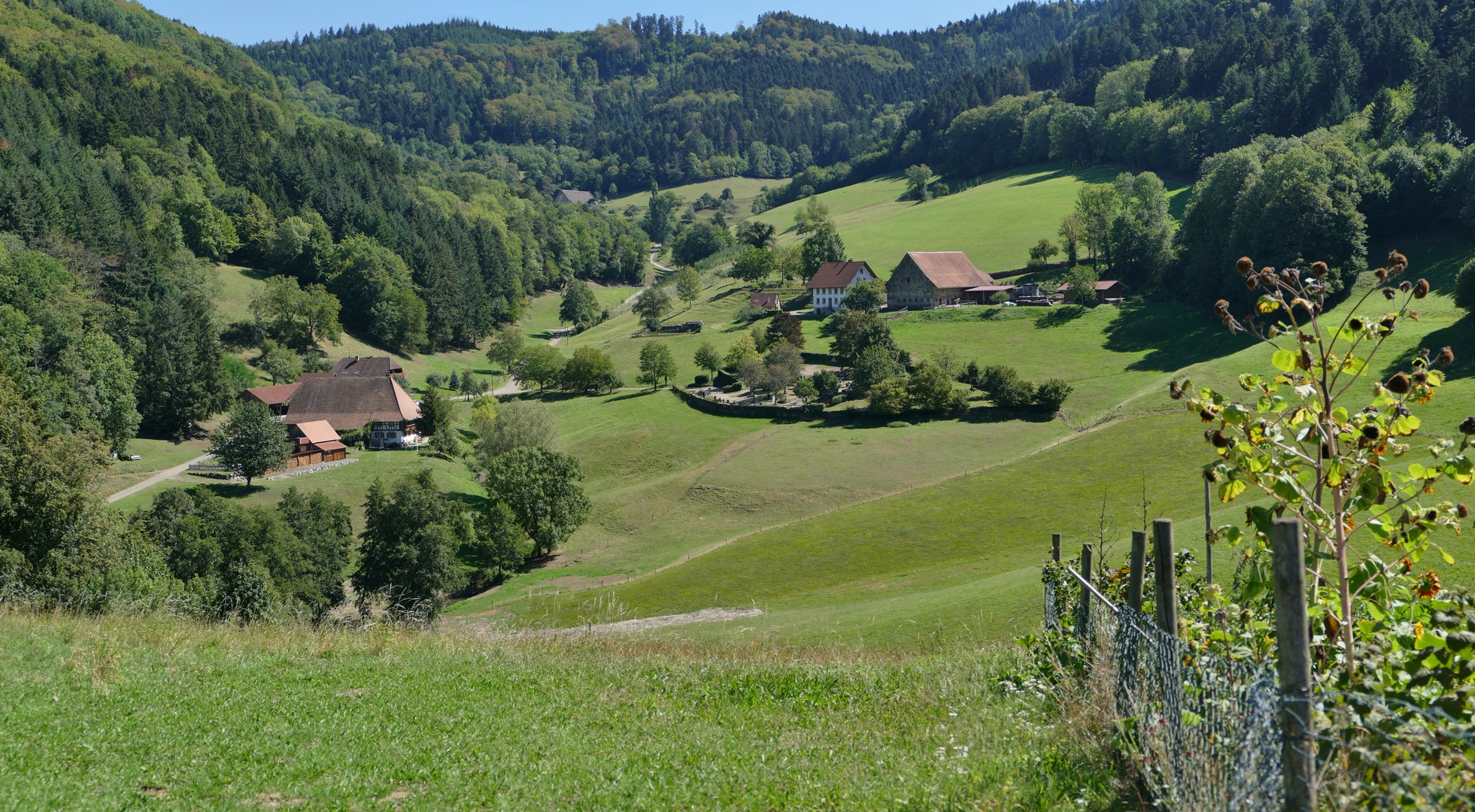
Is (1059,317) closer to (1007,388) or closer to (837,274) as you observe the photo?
(1007,388)

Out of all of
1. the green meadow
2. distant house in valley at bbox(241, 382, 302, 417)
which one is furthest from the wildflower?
distant house in valley at bbox(241, 382, 302, 417)

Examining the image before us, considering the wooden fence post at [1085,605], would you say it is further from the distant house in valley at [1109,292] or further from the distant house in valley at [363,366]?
the distant house in valley at [363,366]

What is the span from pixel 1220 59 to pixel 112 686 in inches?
6272

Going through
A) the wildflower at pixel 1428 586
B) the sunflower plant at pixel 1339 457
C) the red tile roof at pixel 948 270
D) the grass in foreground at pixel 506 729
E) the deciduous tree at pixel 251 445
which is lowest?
the deciduous tree at pixel 251 445

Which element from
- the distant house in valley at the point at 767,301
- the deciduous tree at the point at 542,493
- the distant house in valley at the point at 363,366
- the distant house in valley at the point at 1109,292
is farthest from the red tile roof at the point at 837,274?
the deciduous tree at the point at 542,493

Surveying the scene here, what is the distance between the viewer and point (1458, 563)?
18.0 meters

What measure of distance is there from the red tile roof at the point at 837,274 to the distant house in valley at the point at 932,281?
3.92 meters

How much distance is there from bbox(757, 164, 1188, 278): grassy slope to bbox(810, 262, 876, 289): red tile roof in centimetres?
668

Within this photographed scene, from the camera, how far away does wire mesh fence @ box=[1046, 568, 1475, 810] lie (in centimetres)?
420

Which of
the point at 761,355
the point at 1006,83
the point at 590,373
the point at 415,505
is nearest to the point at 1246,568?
the point at 415,505

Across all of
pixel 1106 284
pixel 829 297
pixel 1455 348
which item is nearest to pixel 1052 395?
pixel 1455 348

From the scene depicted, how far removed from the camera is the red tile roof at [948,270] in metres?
89.9

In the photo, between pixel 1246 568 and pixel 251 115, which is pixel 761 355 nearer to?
pixel 1246 568

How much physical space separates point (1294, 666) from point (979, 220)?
397 feet
